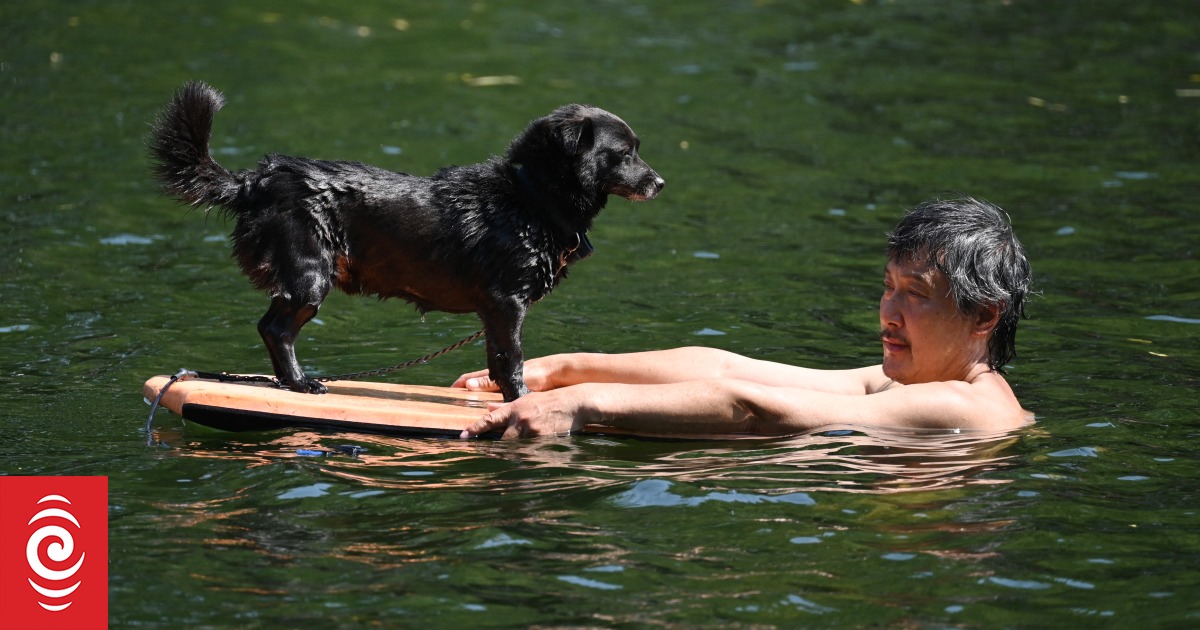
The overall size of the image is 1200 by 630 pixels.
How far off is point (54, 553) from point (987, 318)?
369cm

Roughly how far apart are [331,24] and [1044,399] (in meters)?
11.3

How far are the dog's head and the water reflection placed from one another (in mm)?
1118

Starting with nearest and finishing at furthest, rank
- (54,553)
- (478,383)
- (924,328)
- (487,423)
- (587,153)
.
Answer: (54,553), (487,423), (924,328), (587,153), (478,383)

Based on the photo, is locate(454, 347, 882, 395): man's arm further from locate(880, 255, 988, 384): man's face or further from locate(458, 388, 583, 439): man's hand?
locate(458, 388, 583, 439): man's hand

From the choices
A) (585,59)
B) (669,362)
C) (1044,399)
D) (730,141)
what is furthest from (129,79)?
(1044,399)

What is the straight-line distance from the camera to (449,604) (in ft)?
13.7

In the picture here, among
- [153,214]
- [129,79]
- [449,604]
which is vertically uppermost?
[129,79]

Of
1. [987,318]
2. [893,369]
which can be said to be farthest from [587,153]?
[987,318]

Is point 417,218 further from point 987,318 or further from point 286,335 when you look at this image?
point 987,318

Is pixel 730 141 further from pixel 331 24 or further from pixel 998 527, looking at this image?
pixel 998 527

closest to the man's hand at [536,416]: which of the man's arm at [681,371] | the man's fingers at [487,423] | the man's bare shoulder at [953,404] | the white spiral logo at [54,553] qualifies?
the man's fingers at [487,423]

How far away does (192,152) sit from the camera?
5.83 meters

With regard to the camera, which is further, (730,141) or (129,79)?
(129,79)

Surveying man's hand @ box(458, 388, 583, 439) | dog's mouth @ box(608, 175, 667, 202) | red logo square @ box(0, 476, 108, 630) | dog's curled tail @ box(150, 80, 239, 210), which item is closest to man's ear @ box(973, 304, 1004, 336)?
dog's mouth @ box(608, 175, 667, 202)
